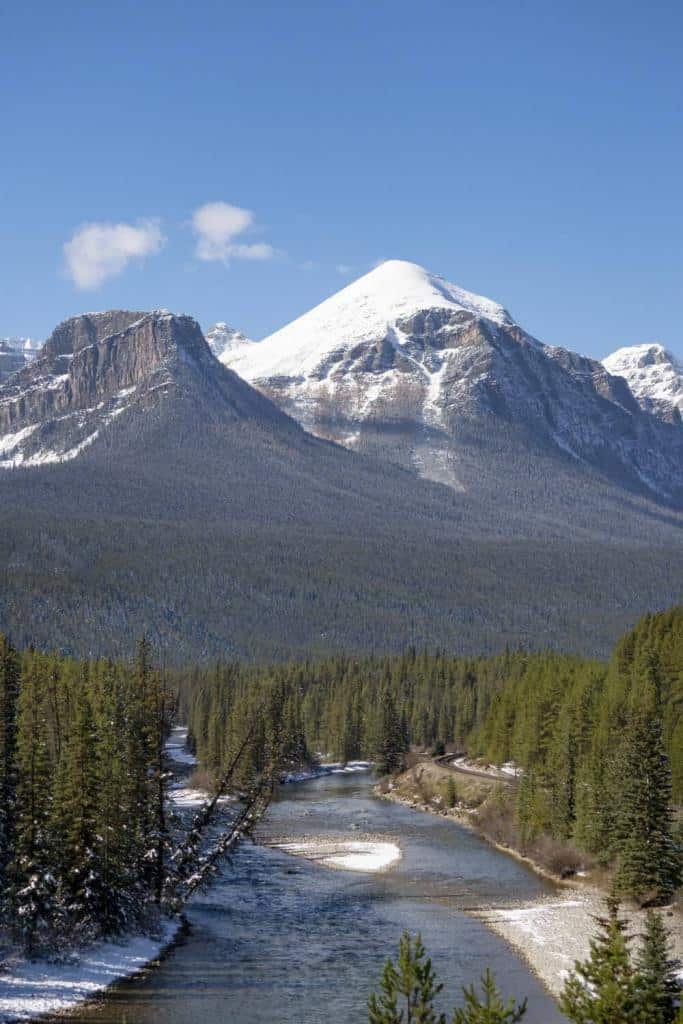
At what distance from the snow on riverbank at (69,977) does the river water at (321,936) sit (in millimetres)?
1087

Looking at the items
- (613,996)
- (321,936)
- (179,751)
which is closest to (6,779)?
(321,936)

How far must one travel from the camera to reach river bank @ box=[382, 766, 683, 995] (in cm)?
5572

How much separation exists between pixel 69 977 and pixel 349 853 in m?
34.0

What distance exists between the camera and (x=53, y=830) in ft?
184

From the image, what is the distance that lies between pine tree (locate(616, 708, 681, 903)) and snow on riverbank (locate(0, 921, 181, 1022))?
84.7 ft

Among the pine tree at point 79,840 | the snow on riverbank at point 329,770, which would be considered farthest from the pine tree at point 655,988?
the snow on riverbank at point 329,770

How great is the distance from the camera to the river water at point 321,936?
48.9m

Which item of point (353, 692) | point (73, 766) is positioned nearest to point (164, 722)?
point (73, 766)

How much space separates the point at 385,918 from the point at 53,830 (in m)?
18.6

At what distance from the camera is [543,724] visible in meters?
102

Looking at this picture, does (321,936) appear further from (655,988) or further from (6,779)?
(655,988)

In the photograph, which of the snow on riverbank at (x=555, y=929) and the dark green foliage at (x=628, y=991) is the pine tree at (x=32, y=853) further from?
the dark green foliage at (x=628, y=991)

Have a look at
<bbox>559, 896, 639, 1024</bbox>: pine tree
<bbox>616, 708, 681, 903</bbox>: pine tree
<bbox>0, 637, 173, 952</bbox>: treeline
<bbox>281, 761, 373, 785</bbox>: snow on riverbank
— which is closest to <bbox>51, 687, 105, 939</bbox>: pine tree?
<bbox>0, 637, 173, 952</bbox>: treeline

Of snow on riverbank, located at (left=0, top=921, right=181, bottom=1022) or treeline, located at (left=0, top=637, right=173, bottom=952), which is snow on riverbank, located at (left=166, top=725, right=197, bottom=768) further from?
snow on riverbank, located at (left=0, top=921, right=181, bottom=1022)
